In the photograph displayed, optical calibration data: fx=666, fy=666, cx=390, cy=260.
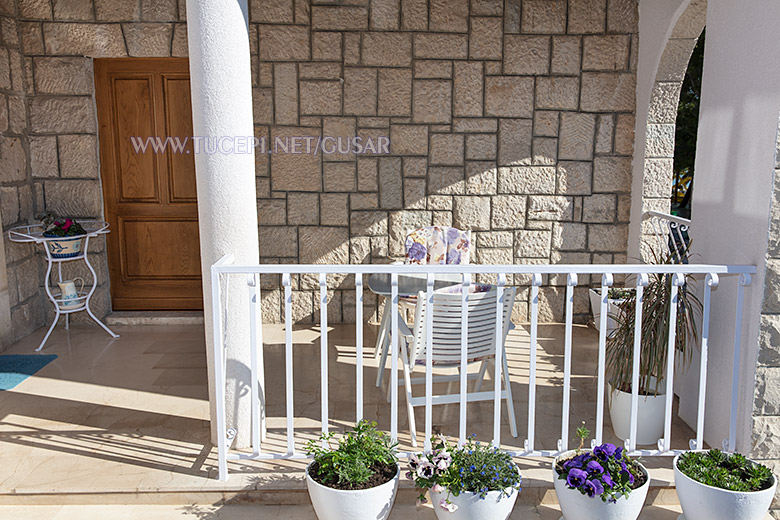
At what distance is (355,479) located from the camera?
2674 mm

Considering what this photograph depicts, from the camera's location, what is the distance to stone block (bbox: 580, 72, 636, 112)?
209 inches

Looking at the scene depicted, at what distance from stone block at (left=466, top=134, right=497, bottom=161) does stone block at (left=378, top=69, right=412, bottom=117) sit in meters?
0.54

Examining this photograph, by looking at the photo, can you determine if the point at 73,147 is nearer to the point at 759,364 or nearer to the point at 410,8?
the point at 410,8

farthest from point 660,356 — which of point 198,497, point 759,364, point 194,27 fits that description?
point 194,27

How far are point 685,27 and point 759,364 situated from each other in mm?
2593

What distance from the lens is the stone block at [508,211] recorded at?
5469 millimetres

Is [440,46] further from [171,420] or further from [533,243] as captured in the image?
[171,420]

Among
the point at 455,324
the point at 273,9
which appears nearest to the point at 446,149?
the point at 273,9

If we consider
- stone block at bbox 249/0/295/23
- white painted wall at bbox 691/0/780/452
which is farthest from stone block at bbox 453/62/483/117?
white painted wall at bbox 691/0/780/452

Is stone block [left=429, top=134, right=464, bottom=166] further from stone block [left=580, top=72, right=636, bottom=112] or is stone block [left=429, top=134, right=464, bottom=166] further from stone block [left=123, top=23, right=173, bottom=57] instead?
stone block [left=123, top=23, right=173, bottom=57]

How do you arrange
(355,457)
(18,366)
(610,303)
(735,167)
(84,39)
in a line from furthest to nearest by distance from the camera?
(84,39)
(610,303)
(18,366)
(735,167)
(355,457)

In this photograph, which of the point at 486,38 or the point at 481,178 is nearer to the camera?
the point at 486,38

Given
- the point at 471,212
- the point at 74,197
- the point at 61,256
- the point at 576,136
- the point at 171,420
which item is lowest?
the point at 171,420

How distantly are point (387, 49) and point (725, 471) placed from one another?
3829 mm
